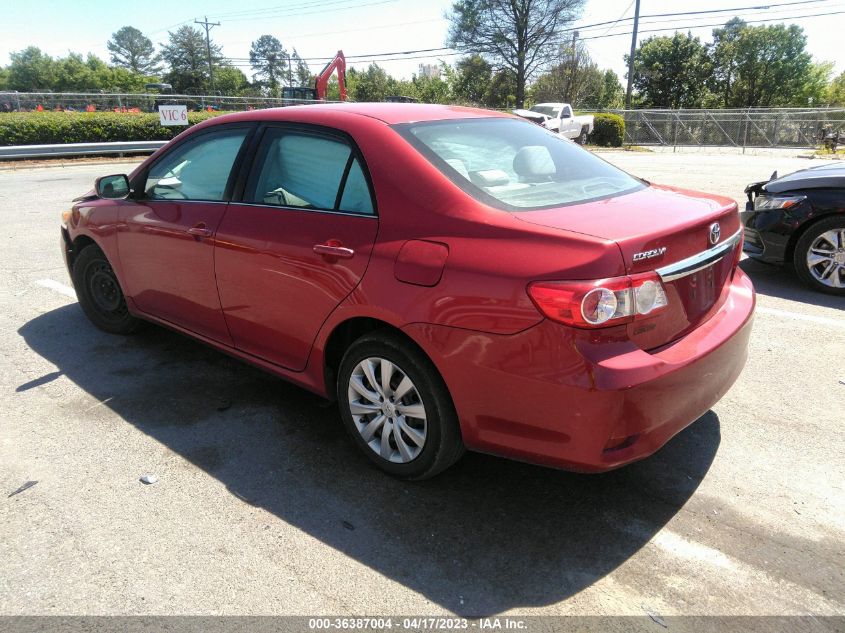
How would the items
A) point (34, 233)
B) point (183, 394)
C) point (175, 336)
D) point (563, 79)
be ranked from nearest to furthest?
point (183, 394) < point (175, 336) < point (34, 233) < point (563, 79)

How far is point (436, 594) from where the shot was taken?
7.75 feet

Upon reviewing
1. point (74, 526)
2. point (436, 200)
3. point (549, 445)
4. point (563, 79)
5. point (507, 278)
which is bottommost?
point (74, 526)

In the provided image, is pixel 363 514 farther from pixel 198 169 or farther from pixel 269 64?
pixel 269 64

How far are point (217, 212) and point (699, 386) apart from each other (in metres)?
2.68

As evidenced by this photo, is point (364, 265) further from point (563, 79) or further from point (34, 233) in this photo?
point (563, 79)

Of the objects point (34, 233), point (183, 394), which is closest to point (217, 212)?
point (183, 394)

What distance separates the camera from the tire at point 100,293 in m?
4.75

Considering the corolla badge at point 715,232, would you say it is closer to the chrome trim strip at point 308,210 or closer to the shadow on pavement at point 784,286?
the chrome trim strip at point 308,210

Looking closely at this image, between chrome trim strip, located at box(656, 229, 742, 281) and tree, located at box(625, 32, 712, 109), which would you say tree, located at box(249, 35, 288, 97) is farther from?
chrome trim strip, located at box(656, 229, 742, 281)

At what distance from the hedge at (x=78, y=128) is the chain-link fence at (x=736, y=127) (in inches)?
967

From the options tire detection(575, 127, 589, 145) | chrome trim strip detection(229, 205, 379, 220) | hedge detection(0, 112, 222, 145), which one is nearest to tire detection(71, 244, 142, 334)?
chrome trim strip detection(229, 205, 379, 220)

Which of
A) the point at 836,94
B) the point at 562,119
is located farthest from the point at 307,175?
the point at 836,94

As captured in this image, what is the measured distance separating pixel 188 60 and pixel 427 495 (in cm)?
11238

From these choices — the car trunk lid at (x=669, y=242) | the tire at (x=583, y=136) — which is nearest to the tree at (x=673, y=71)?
the tire at (x=583, y=136)
